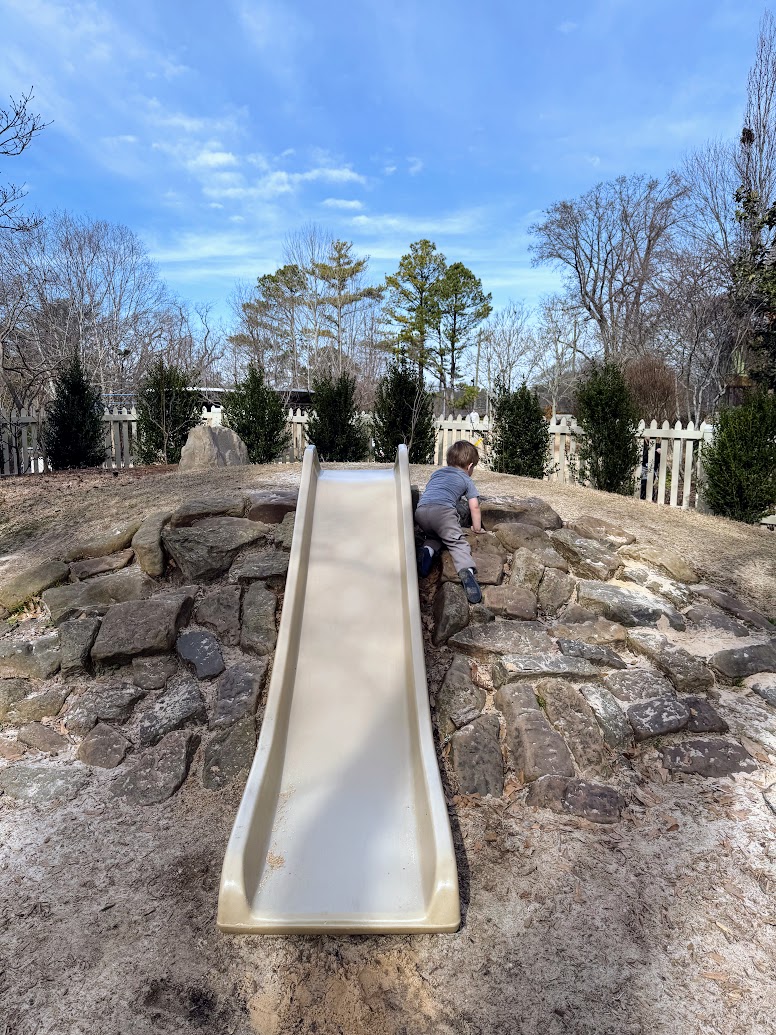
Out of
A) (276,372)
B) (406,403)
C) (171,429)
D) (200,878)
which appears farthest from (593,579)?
(276,372)

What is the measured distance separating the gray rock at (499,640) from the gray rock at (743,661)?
1.14m

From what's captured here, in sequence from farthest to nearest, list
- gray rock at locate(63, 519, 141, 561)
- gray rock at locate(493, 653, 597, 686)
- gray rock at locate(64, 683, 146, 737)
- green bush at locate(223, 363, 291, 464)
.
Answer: green bush at locate(223, 363, 291, 464), gray rock at locate(63, 519, 141, 561), gray rock at locate(493, 653, 597, 686), gray rock at locate(64, 683, 146, 737)

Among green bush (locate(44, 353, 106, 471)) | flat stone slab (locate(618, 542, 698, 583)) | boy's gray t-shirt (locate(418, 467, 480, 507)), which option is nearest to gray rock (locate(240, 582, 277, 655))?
boy's gray t-shirt (locate(418, 467, 480, 507))

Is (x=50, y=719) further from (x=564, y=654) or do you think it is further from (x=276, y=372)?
(x=276, y=372)

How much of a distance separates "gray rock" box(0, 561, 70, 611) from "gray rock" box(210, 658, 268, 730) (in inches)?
76.8

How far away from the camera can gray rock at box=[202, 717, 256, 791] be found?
11.8 ft

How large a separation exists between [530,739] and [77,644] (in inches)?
122

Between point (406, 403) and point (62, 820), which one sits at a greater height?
point (406, 403)

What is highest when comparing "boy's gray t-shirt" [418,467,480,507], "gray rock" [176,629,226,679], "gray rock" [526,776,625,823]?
"boy's gray t-shirt" [418,467,480,507]

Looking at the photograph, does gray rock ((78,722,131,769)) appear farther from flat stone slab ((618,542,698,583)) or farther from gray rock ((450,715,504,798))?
flat stone slab ((618,542,698,583))

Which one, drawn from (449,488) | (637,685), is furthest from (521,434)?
(637,685)

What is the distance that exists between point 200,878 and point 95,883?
1.57ft

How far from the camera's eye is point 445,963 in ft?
8.21

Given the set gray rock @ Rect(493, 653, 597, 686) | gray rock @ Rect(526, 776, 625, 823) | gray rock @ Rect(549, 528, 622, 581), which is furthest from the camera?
gray rock @ Rect(549, 528, 622, 581)
